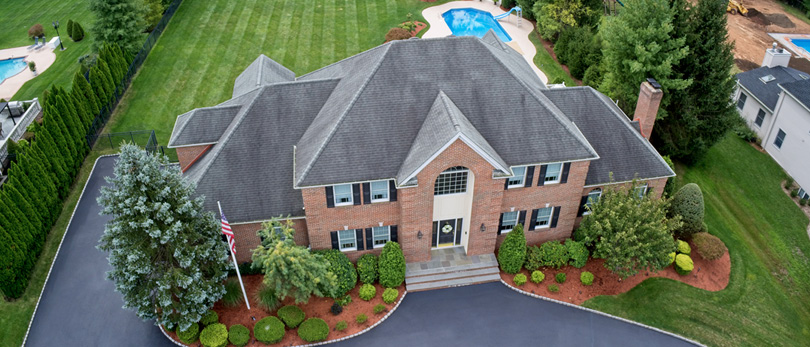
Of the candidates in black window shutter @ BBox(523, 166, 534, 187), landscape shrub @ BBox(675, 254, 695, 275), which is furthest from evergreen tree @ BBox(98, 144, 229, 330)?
landscape shrub @ BBox(675, 254, 695, 275)

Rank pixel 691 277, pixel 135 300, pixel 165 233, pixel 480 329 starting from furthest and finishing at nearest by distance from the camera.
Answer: pixel 691 277 < pixel 480 329 < pixel 135 300 < pixel 165 233

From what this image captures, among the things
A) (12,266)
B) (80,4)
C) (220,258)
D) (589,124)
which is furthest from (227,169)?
(80,4)

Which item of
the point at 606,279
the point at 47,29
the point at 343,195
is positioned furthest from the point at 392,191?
the point at 47,29

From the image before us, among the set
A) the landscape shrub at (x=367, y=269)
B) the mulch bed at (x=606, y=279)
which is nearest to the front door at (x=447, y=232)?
the mulch bed at (x=606, y=279)

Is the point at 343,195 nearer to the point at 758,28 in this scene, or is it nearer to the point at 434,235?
the point at 434,235

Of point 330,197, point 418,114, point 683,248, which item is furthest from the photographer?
point 683,248

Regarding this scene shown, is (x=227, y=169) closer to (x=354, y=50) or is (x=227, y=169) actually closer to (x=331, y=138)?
(x=331, y=138)

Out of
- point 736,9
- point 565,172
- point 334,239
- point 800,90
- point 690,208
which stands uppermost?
point 565,172
